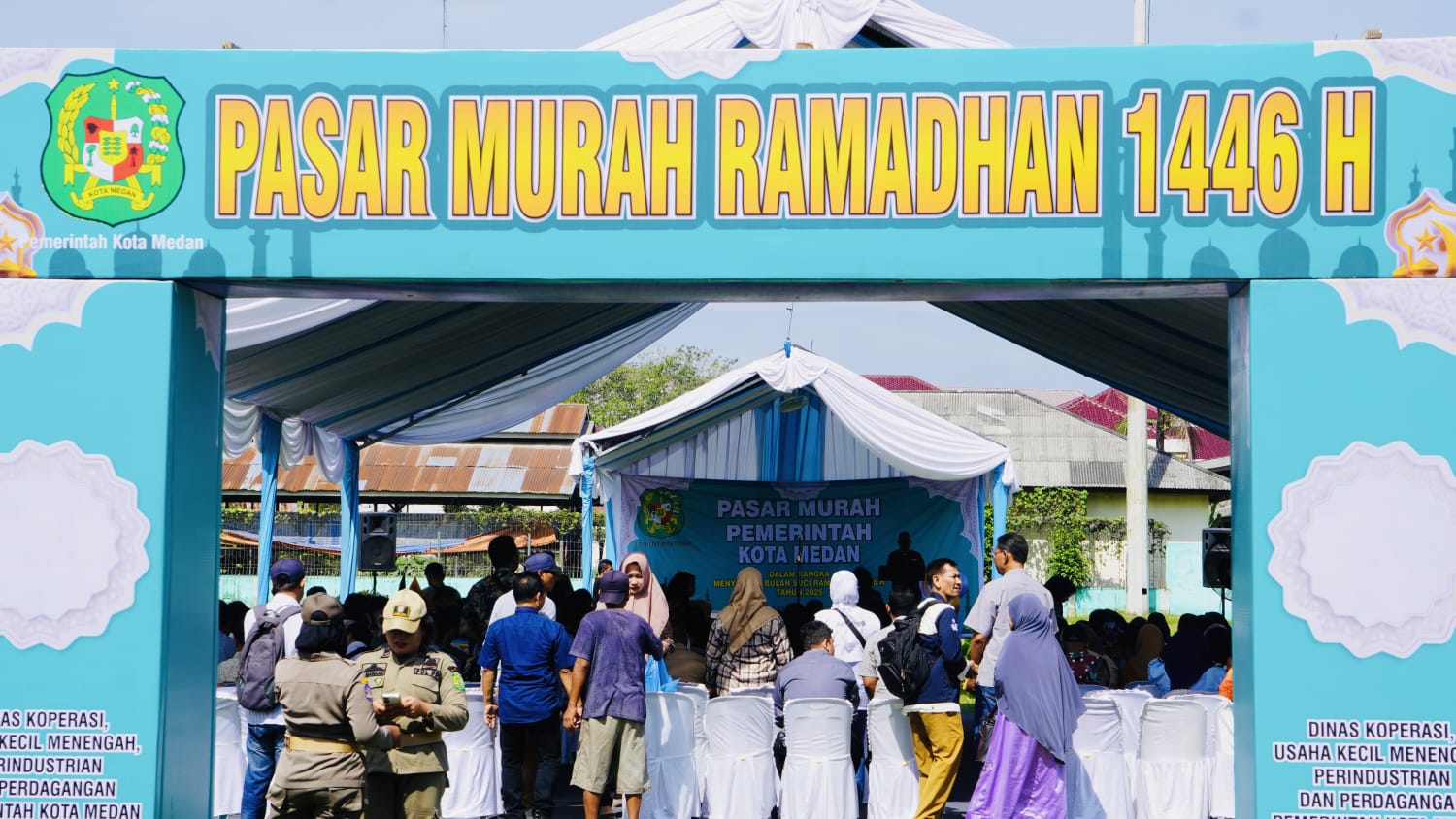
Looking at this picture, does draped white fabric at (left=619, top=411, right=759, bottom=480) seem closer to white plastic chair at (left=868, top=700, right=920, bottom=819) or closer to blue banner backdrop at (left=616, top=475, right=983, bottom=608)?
blue banner backdrop at (left=616, top=475, right=983, bottom=608)

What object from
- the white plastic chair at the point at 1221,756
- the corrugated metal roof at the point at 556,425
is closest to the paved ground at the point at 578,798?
the white plastic chair at the point at 1221,756

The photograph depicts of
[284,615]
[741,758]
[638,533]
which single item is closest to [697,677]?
[741,758]

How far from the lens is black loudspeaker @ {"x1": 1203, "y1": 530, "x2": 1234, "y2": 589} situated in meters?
13.6

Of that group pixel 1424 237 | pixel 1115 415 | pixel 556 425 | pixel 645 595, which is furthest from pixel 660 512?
pixel 1115 415

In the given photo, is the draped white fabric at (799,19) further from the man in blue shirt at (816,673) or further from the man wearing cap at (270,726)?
the man wearing cap at (270,726)

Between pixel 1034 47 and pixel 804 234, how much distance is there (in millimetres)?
1300

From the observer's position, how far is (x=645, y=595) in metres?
9.49

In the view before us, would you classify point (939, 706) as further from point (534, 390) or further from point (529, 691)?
point (534, 390)

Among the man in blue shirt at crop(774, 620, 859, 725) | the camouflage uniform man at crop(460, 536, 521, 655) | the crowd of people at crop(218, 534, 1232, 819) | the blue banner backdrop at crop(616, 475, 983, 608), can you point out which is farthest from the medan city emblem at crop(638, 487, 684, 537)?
the man in blue shirt at crop(774, 620, 859, 725)

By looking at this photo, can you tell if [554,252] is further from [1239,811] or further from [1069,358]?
[1069,358]

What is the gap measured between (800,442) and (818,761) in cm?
927

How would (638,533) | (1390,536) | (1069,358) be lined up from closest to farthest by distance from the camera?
(1390,536) < (1069,358) < (638,533)

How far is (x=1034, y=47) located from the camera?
20.9 feet

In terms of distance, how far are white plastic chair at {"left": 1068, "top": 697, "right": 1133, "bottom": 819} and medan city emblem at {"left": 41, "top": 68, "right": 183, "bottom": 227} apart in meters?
5.41
